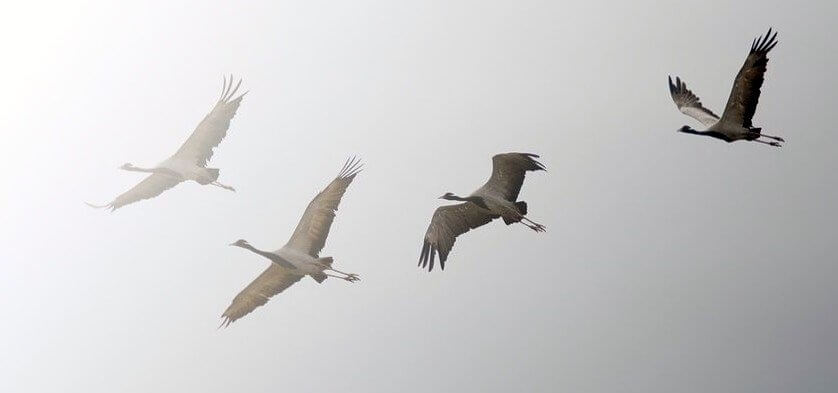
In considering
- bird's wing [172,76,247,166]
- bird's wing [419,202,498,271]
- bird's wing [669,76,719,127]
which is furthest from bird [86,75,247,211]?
bird's wing [669,76,719,127]

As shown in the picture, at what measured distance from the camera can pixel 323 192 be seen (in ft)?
99.6

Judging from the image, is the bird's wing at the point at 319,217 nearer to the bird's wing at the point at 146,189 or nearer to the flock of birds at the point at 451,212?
the flock of birds at the point at 451,212

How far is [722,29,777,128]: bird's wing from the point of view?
100ft

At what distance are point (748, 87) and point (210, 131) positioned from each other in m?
15.8

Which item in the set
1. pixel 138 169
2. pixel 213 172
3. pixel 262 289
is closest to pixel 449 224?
pixel 262 289

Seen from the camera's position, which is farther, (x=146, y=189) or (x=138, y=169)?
(x=146, y=189)

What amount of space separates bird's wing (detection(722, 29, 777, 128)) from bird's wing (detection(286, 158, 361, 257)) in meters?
10.4

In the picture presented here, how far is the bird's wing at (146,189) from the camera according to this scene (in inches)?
1462

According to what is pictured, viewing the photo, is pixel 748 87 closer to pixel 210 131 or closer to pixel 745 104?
pixel 745 104

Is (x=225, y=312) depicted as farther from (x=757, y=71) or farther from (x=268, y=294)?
Result: (x=757, y=71)

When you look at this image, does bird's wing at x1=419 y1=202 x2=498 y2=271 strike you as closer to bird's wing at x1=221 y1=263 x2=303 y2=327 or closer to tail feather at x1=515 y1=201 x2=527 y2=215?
tail feather at x1=515 y1=201 x2=527 y2=215

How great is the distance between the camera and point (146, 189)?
37.7m

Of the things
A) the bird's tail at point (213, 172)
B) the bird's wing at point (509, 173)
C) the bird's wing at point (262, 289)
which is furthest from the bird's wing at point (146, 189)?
the bird's wing at point (509, 173)

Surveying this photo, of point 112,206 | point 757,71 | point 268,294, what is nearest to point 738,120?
point 757,71
